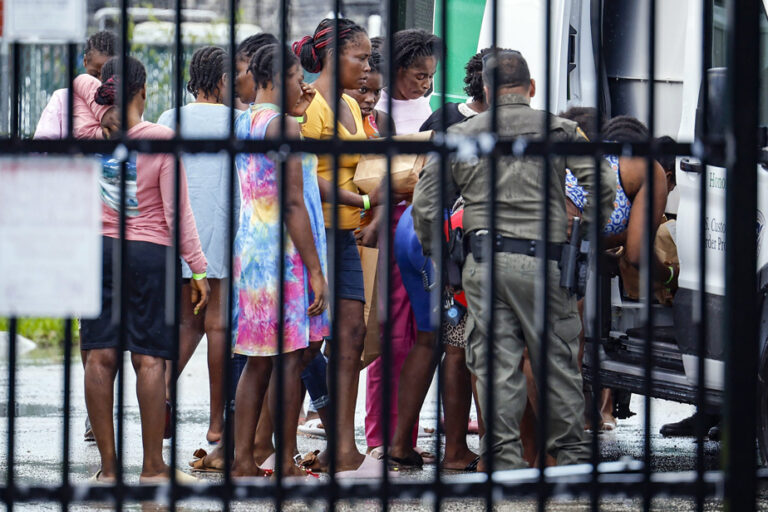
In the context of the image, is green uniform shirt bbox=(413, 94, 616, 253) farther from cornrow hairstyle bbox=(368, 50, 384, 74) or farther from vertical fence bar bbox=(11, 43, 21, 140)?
vertical fence bar bbox=(11, 43, 21, 140)

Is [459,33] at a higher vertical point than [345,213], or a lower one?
higher

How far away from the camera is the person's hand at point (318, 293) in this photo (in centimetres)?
539

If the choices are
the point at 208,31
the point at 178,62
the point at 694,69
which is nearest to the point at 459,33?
the point at 694,69

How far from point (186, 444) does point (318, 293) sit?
1786 millimetres

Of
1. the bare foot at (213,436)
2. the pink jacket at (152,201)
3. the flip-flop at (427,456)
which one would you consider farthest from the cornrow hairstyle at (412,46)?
the bare foot at (213,436)

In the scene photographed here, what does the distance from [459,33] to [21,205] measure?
5.54m

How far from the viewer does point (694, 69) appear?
6.18 metres

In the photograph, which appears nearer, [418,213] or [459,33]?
[418,213]

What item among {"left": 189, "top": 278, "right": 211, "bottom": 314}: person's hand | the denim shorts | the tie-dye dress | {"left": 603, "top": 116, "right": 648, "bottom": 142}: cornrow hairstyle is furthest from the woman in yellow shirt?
{"left": 603, "top": 116, "right": 648, "bottom": 142}: cornrow hairstyle

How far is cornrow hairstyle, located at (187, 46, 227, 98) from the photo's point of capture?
6.39 meters

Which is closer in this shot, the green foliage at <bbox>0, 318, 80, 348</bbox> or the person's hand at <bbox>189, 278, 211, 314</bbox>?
the person's hand at <bbox>189, 278, 211, 314</bbox>

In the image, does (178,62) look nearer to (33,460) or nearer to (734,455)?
(734,455)

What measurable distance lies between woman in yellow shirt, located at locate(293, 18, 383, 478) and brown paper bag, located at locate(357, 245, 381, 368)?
0.32 metres

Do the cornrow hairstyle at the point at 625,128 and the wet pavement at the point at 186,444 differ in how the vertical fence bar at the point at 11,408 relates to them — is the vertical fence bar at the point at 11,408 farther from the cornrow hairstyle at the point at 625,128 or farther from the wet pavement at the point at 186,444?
the cornrow hairstyle at the point at 625,128
